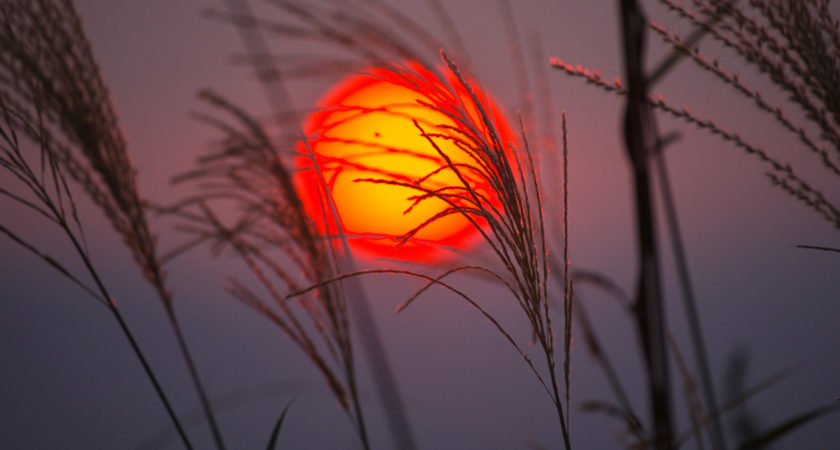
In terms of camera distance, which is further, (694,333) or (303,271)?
(303,271)

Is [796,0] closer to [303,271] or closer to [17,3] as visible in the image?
[303,271]

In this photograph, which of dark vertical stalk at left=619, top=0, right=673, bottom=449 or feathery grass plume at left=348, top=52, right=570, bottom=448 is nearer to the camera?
dark vertical stalk at left=619, top=0, right=673, bottom=449

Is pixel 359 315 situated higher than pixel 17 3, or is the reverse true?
pixel 17 3

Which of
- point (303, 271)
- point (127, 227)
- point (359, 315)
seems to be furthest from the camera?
point (127, 227)

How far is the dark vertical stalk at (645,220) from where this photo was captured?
15.4 inches

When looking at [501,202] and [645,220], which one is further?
[501,202]

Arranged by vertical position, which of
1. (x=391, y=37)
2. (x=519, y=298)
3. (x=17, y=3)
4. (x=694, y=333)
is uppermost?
(x=17, y=3)

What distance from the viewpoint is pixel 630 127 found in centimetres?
42

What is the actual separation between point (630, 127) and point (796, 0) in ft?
0.81

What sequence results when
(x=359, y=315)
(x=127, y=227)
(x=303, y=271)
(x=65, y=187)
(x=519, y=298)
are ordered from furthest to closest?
(x=127, y=227) → (x=303, y=271) → (x=65, y=187) → (x=359, y=315) → (x=519, y=298)

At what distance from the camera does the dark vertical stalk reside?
15.4 inches

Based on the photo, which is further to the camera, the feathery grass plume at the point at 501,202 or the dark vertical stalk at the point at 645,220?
the feathery grass plume at the point at 501,202

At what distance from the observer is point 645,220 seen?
0.39m

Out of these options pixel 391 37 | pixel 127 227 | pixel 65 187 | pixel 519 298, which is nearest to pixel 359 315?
pixel 519 298
